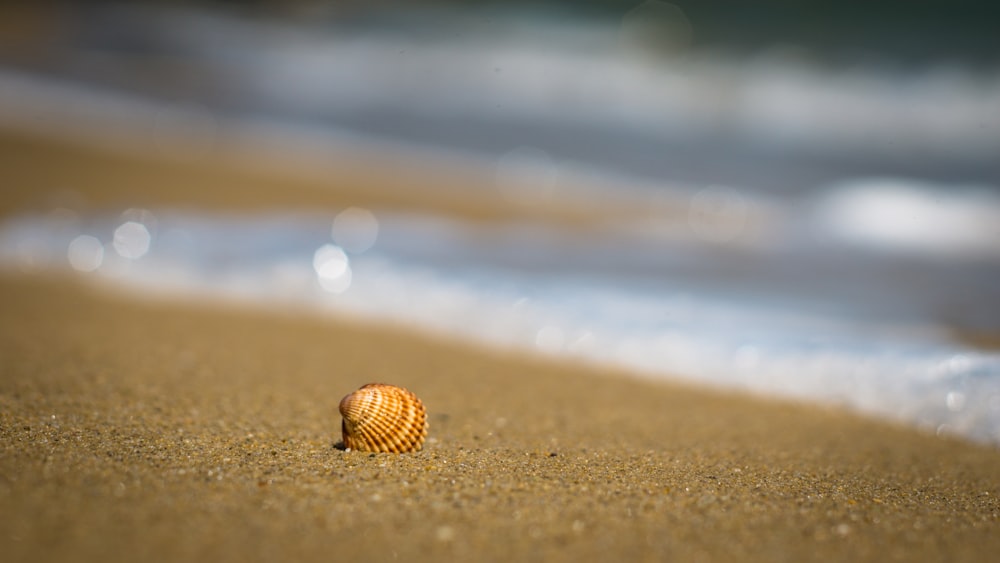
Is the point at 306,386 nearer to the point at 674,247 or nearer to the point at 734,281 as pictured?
the point at 734,281

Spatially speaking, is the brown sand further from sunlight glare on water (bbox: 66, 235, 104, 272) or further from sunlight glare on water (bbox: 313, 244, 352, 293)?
sunlight glare on water (bbox: 66, 235, 104, 272)

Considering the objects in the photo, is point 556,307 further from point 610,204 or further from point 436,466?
point 610,204

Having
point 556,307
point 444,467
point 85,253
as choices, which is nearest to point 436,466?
point 444,467

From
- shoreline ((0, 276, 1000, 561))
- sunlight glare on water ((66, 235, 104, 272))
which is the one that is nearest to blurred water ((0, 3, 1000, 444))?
sunlight glare on water ((66, 235, 104, 272))

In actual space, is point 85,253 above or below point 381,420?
above

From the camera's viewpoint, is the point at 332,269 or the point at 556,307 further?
the point at 332,269

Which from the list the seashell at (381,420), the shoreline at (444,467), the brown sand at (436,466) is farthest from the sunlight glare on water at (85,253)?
the seashell at (381,420)
